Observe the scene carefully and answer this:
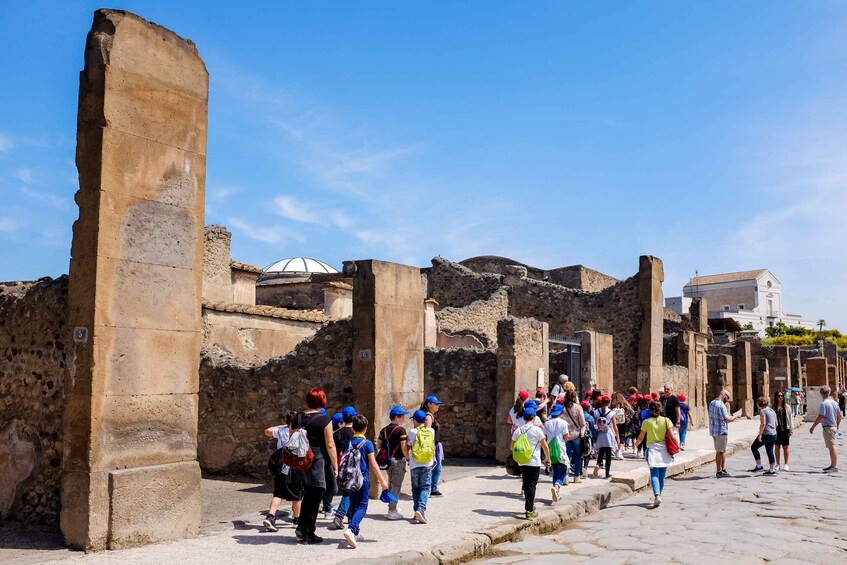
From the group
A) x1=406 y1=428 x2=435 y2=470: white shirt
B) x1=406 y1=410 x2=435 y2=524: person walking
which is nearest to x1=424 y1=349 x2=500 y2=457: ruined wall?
x1=406 y1=428 x2=435 y2=470: white shirt

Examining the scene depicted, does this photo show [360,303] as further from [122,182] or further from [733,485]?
[733,485]

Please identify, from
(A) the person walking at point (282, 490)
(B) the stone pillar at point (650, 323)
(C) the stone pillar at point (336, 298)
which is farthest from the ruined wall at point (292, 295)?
(A) the person walking at point (282, 490)

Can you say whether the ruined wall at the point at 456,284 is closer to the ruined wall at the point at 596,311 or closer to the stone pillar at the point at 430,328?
the ruined wall at the point at 596,311

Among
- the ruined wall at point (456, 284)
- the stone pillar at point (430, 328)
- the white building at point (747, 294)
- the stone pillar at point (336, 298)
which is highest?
the white building at point (747, 294)

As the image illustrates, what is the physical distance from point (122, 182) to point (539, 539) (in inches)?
223

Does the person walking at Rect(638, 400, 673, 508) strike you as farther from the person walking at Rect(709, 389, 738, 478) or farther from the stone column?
the stone column

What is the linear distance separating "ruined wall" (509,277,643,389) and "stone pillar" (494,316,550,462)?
25.5 ft

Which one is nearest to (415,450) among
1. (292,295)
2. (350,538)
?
(350,538)

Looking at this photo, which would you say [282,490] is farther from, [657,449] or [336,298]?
[336,298]

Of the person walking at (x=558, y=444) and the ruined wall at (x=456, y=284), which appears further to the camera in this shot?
the ruined wall at (x=456, y=284)

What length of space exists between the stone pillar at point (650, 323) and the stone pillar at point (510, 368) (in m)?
7.40

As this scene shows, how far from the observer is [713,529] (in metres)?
8.56

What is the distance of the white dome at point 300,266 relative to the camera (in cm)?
3634

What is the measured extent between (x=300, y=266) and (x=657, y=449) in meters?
28.2
